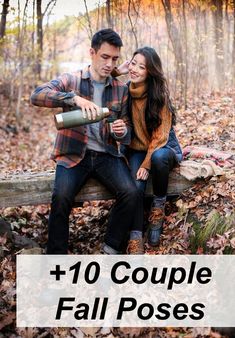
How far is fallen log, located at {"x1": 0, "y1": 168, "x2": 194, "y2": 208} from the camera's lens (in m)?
4.31

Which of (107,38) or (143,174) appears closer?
(107,38)

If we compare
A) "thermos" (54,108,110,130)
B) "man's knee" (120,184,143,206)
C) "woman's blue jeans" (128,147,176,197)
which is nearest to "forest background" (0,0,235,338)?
"woman's blue jeans" (128,147,176,197)

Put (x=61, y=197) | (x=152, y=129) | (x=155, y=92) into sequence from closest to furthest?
(x=61, y=197) → (x=155, y=92) → (x=152, y=129)

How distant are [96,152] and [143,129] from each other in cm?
56

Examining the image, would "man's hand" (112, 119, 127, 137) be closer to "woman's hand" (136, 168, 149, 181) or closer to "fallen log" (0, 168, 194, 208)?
"woman's hand" (136, 168, 149, 181)

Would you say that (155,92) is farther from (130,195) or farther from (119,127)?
(130,195)

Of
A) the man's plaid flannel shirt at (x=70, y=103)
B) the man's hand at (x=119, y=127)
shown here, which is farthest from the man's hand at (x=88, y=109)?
the man's hand at (x=119, y=127)

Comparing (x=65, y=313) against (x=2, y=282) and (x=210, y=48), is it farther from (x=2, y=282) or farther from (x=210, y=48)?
(x=210, y=48)

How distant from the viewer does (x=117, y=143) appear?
439 cm

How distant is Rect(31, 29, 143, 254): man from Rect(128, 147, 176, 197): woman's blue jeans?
17 cm

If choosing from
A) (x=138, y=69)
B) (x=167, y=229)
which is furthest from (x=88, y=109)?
(x=167, y=229)

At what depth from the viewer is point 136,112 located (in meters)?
4.45

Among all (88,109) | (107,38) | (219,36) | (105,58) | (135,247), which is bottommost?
(135,247)

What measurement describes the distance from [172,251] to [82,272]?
2.83ft
